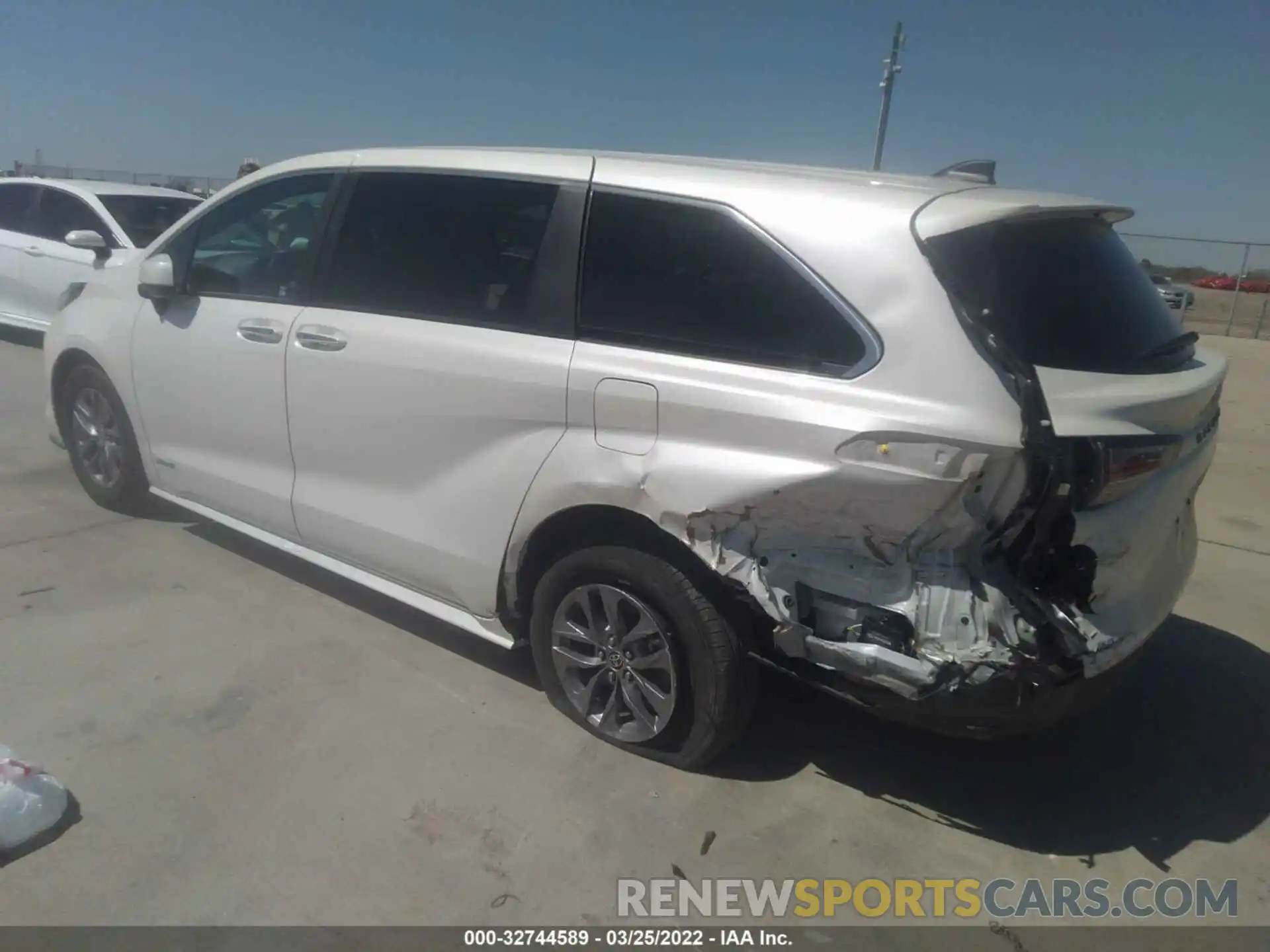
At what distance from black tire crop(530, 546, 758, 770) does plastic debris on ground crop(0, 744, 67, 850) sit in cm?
157

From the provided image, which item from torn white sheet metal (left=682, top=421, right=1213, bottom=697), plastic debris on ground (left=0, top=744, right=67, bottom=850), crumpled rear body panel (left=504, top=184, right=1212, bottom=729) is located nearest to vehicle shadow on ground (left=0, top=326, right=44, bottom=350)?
plastic debris on ground (left=0, top=744, right=67, bottom=850)

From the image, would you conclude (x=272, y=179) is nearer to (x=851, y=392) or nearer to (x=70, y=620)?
(x=70, y=620)

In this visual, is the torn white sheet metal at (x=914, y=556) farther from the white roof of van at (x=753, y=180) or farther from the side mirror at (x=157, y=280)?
the side mirror at (x=157, y=280)

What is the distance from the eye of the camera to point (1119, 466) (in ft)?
8.16

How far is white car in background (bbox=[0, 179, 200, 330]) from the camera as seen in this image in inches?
361

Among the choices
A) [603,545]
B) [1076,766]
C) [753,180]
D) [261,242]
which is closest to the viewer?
[753,180]

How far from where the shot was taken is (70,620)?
3.91 meters

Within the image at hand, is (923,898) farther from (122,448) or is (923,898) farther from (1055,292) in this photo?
(122,448)

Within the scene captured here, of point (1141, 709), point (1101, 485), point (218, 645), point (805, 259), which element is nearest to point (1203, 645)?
point (1141, 709)

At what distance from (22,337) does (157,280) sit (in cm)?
840

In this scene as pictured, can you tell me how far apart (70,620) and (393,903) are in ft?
7.41

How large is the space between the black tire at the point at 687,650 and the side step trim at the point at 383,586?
371 millimetres

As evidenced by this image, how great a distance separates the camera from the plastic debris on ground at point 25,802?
261 cm
